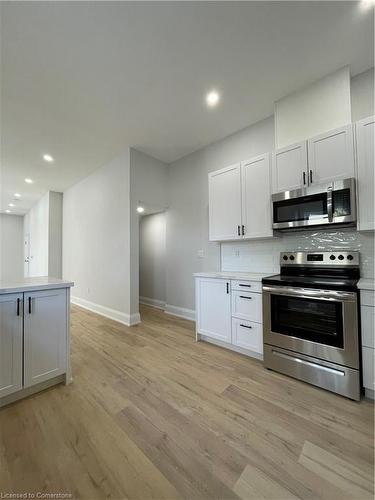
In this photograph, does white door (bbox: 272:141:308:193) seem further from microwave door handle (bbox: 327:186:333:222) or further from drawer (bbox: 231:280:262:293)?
drawer (bbox: 231:280:262:293)

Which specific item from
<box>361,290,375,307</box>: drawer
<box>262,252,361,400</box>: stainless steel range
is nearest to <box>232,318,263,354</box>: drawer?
<box>262,252,361,400</box>: stainless steel range

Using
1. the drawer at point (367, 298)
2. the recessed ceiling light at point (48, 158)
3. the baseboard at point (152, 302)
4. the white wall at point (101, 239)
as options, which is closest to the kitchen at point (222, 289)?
the drawer at point (367, 298)

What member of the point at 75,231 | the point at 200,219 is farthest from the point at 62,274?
the point at 200,219

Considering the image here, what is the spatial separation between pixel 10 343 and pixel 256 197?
2.90 meters

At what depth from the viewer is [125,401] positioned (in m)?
1.74

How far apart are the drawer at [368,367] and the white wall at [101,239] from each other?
3.16 metres

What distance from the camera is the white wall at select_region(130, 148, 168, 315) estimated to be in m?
3.71

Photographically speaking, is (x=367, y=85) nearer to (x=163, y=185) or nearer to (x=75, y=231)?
(x=163, y=185)

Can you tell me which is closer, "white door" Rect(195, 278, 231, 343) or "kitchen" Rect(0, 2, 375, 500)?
"kitchen" Rect(0, 2, 375, 500)

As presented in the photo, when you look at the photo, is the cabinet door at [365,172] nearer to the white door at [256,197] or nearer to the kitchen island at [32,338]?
the white door at [256,197]

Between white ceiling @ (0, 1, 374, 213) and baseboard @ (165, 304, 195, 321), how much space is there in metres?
3.16

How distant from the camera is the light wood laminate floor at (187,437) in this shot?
1099 millimetres

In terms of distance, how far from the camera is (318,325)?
6.31 feet

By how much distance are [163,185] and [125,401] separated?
3727mm
